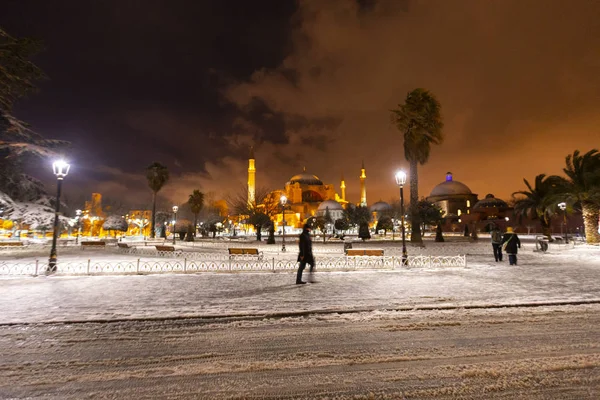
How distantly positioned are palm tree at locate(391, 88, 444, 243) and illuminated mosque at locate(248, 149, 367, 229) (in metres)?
47.3

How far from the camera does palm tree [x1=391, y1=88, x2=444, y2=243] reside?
26375mm

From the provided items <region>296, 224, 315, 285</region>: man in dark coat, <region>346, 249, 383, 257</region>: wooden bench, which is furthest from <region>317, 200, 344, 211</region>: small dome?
<region>296, 224, 315, 285</region>: man in dark coat

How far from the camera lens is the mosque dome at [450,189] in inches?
3416

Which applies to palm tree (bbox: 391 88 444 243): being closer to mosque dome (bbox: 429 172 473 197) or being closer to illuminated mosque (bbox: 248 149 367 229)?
illuminated mosque (bbox: 248 149 367 229)

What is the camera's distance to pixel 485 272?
11094 mm

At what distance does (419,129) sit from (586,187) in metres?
13.7

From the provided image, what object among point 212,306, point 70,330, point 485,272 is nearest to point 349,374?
point 212,306

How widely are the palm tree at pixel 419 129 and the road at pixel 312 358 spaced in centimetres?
2196

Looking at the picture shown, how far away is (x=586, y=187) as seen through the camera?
2420cm

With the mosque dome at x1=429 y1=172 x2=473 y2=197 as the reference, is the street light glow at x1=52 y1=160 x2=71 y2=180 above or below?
below

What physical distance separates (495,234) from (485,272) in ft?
15.6

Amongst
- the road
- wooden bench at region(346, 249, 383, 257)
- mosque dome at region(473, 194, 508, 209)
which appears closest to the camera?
the road

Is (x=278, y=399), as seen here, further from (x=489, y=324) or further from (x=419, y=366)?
(x=489, y=324)

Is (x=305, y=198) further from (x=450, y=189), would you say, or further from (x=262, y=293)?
(x=262, y=293)
